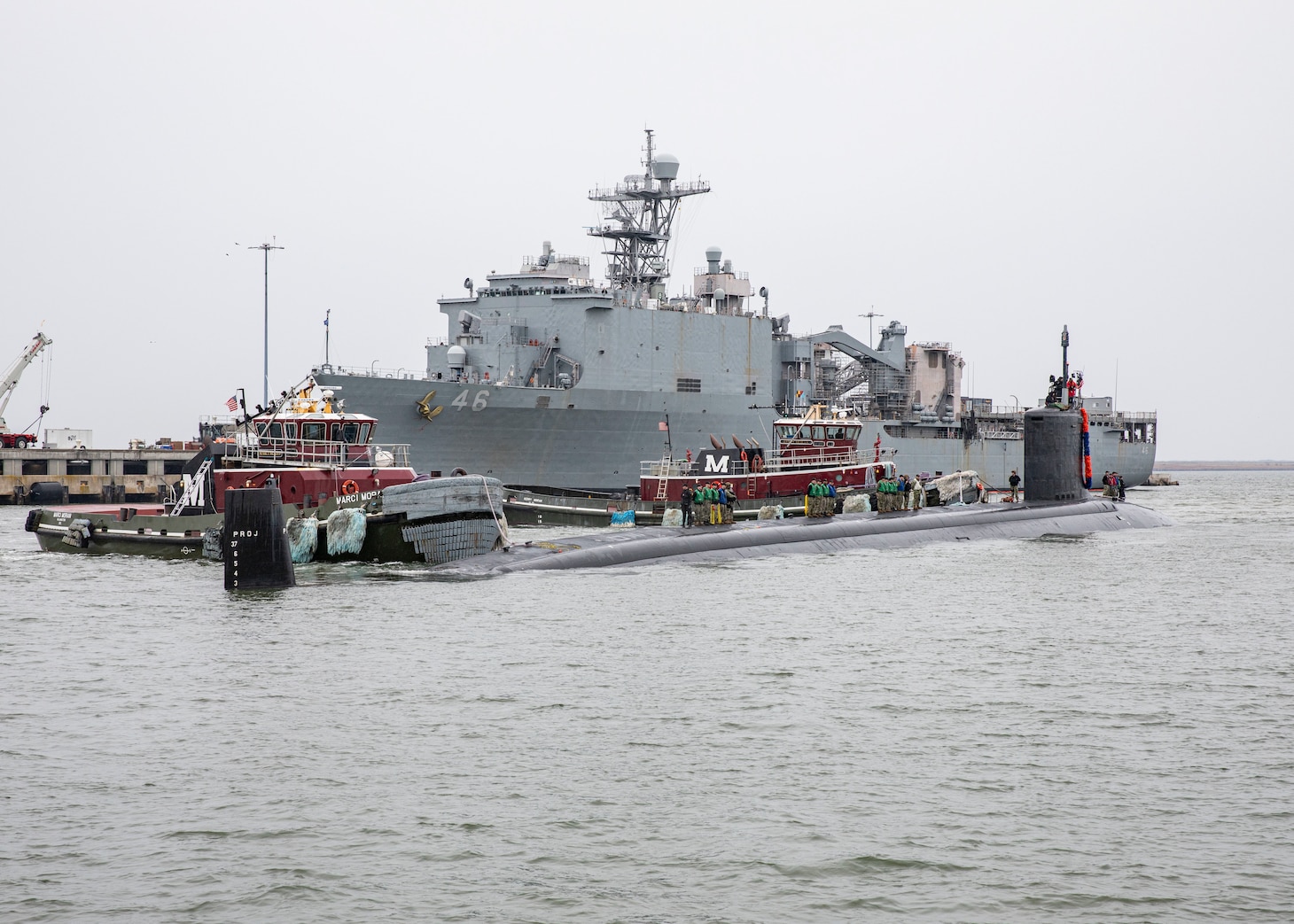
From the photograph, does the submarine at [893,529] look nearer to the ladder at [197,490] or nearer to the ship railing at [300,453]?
the ship railing at [300,453]

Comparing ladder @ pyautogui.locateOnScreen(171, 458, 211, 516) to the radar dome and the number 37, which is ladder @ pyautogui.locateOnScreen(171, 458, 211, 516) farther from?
the radar dome

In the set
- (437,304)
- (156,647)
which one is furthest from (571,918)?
(437,304)

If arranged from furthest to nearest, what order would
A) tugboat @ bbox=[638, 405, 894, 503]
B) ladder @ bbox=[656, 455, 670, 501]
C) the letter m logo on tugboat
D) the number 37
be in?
the number 37 < the letter m logo on tugboat < tugboat @ bbox=[638, 405, 894, 503] < ladder @ bbox=[656, 455, 670, 501]

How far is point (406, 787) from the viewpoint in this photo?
12.5 meters

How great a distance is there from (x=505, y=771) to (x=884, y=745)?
13.8 feet

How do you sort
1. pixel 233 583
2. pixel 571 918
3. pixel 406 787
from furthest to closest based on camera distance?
pixel 233 583 → pixel 406 787 → pixel 571 918

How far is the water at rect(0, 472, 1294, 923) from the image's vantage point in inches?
396

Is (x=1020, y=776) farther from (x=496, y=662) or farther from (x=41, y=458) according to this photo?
(x=41, y=458)

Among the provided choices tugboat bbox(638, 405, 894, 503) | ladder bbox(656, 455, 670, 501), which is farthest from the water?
tugboat bbox(638, 405, 894, 503)

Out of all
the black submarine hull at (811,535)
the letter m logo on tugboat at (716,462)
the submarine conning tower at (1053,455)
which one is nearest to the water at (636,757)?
the black submarine hull at (811,535)

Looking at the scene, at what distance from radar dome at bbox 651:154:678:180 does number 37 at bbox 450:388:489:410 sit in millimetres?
17198

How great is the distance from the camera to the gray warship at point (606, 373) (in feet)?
164

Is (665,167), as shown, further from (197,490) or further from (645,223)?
(197,490)

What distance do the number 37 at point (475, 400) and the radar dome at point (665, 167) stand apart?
1720cm
